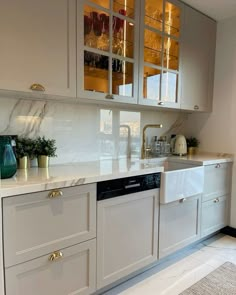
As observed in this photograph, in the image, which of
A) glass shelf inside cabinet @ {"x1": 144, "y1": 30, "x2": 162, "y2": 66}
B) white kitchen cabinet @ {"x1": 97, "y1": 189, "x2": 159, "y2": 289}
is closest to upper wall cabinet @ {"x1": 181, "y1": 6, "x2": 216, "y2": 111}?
glass shelf inside cabinet @ {"x1": 144, "y1": 30, "x2": 162, "y2": 66}

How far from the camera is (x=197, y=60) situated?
2539mm

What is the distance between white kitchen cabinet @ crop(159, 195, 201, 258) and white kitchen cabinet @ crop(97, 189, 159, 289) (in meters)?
0.09

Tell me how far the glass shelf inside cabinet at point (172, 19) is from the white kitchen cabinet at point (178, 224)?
1.56 meters

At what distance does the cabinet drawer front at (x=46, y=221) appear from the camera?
115cm

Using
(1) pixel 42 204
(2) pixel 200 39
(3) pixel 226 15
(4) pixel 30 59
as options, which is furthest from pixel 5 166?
(3) pixel 226 15

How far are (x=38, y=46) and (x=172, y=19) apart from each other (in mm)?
1429

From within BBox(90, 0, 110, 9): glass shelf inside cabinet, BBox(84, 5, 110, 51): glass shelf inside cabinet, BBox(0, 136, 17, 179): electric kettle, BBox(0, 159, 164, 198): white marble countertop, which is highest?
BBox(90, 0, 110, 9): glass shelf inside cabinet

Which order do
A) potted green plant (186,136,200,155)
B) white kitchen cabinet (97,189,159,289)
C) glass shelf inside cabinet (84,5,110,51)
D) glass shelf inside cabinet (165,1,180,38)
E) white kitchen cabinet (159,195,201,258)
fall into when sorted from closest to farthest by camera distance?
white kitchen cabinet (97,189,159,289) → glass shelf inside cabinet (84,5,110,51) → white kitchen cabinet (159,195,201,258) → glass shelf inside cabinet (165,1,180,38) → potted green plant (186,136,200,155)

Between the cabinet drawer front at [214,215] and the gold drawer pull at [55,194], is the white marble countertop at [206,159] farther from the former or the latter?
the gold drawer pull at [55,194]

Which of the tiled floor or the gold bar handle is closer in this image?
the gold bar handle

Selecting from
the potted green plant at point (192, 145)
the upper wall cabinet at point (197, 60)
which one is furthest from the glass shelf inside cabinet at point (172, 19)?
the potted green plant at point (192, 145)

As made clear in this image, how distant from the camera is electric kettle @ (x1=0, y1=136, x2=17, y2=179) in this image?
1324mm

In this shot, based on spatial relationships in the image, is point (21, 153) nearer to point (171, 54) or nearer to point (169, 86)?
point (169, 86)

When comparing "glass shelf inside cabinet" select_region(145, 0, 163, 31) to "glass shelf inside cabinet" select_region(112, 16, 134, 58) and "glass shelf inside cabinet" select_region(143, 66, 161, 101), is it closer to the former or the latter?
"glass shelf inside cabinet" select_region(112, 16, 134, 58)
